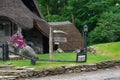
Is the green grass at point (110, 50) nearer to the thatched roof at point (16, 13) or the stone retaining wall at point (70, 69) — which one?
the stone retaining wall at point (70, 69)

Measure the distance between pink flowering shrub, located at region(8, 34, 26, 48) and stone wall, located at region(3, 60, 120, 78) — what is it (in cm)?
382

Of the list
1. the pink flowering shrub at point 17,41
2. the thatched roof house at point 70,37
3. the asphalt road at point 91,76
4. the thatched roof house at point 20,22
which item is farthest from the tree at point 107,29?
the asphalt road at point 91,76

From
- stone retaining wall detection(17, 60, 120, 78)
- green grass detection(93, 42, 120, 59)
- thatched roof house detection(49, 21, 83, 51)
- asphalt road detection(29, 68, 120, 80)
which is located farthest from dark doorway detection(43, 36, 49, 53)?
asphalt road detection(29, 68, 120, 80)

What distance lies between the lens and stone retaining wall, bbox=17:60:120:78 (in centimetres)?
1770

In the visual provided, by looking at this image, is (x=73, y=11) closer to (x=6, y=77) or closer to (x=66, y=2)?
(x=66, y=2)

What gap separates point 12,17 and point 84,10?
20508 mm

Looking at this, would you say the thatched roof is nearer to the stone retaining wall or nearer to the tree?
the stone retaining wall

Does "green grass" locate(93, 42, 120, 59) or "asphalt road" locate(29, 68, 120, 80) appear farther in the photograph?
"green grass" locate(93, 42, 120, 59)

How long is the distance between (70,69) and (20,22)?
19.6ft

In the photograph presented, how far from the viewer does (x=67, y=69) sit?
19.0 m

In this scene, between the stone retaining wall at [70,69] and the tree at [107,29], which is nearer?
the stone retaining wall at [70,69]

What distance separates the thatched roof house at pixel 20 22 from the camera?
909 inches

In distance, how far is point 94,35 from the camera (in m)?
38.1

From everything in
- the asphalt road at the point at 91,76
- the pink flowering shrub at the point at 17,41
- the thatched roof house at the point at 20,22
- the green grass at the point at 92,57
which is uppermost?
the thatched roof house at the point at 20,22
